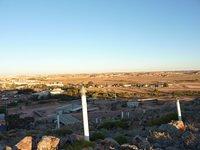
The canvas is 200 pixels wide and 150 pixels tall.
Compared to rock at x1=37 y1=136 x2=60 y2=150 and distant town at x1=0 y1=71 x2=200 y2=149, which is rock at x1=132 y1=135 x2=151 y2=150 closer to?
distant town at x1=0 y1=71 x2=200 y2=149

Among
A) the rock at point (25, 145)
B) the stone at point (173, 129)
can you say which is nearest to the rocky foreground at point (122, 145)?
the rock at point (25, 145)

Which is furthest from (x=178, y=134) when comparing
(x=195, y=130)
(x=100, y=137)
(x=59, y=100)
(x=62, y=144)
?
(x=59, y=100)

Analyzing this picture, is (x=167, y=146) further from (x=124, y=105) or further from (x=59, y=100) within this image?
(x=59, y=100)

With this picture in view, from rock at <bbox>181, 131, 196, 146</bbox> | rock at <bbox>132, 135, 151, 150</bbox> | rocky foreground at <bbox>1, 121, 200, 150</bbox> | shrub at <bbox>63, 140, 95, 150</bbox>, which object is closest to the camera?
shrub at <bbox>63, 140, 95, 150</bbox>

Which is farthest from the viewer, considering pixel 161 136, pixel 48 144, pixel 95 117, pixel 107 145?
pixel 95 117

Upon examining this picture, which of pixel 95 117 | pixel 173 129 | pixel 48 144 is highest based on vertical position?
pixel 48 144

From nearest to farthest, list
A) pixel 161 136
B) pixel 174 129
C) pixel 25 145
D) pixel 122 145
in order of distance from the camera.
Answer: pixel 122 145, pixel 25 145, pixel 161 136, pixel 174 129

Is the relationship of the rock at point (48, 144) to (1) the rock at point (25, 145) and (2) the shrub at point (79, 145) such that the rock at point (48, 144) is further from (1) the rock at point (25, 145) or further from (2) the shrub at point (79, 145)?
(1) the rock at point (25, 145)

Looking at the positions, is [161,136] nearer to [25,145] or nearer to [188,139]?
[188,139]

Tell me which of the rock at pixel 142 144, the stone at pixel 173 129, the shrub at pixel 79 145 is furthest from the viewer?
the stone at pixel 173 129

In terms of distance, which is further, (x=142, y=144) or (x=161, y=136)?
(x=161, y=136)

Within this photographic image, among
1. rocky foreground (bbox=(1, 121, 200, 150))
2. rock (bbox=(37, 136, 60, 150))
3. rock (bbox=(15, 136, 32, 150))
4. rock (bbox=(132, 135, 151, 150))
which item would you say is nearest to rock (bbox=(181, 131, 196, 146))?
rocky foreground (bbox=(1, 121, 200, 150))

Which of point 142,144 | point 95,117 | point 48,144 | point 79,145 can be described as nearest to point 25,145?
point 48,144
